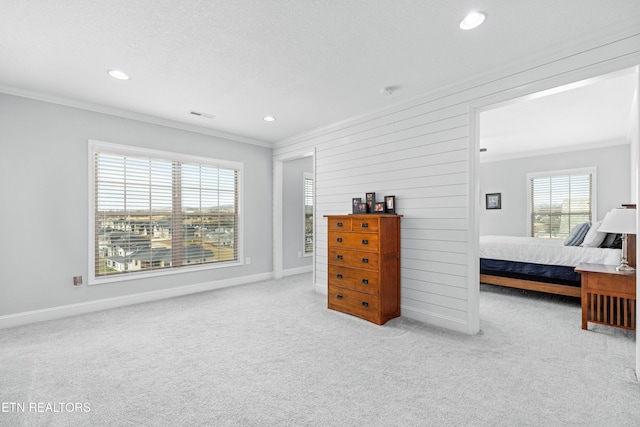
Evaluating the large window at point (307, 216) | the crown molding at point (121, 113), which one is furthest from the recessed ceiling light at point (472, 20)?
the large window at point (307, 216)

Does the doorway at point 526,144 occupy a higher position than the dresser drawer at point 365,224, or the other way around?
the doorway at point 526,144

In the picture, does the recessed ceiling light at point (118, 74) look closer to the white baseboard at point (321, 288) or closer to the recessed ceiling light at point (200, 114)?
the recessed ceiling light at point (200, 114)

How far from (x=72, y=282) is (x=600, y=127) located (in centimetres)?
779

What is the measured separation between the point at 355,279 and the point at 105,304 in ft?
10.4

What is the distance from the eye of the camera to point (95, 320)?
3.43 metres

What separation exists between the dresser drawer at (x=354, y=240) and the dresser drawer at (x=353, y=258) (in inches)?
2.2

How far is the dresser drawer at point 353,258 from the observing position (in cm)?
332

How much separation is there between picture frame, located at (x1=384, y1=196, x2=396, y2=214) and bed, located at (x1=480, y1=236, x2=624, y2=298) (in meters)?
2.08

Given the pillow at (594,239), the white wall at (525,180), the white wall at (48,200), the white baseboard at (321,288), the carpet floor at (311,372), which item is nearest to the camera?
the carpet floor at (311,372)

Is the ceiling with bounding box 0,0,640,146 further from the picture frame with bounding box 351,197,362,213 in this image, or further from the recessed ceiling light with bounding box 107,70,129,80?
the picture frame with bounding box 351,197,362,213

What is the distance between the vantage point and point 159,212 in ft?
14.3

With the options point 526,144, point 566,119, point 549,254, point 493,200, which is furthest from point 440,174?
point 493,200

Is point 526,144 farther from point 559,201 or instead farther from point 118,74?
point 118,74

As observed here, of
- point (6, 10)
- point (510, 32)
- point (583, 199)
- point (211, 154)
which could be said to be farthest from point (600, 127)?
point (6, 10)
